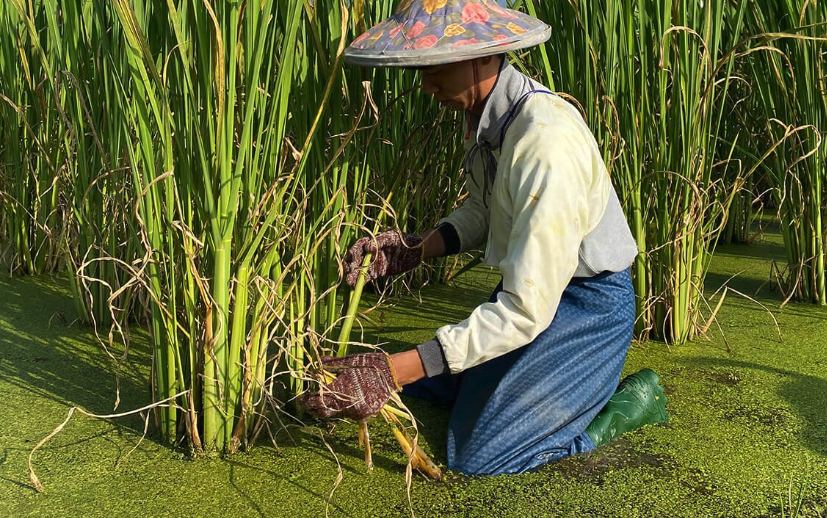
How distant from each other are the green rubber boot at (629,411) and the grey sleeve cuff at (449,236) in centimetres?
43

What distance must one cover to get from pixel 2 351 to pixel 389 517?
1.14 m

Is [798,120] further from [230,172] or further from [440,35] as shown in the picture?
[230,172]

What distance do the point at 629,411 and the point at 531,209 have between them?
50cm

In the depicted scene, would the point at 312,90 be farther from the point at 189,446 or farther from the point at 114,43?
the point at 189,446

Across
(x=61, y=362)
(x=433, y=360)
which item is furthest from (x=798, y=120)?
(x=61, y=362)

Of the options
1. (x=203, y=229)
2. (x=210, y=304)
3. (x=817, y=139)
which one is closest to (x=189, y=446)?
(x=210, y=304)

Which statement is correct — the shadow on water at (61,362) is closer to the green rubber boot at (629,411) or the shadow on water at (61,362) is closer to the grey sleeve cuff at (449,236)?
the grey sleeve cuff at (449,236)

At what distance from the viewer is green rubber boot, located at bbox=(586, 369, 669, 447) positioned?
152 centimetres

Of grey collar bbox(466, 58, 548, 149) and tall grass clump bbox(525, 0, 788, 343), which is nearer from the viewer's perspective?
grey collar bbox(466, 58, 548, 149)

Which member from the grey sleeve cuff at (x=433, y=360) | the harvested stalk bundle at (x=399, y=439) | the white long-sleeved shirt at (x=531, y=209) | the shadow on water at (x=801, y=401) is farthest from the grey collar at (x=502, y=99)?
the shadow on water at (x=801, y=401)

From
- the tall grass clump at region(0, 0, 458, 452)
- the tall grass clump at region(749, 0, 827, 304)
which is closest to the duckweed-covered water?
the tall grass clump at region(0, 0, 458, 452)

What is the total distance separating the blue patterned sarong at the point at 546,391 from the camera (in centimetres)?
141

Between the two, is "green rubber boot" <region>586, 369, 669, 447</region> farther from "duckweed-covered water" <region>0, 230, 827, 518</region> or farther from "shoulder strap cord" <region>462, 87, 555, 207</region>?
"shoulder strap cord" <region>462, 87, 555, 207</region>

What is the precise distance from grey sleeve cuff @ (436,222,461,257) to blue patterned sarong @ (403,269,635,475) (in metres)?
0.28
